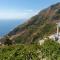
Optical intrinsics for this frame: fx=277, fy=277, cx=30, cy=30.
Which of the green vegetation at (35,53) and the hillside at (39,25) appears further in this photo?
the hillside at (39,25)

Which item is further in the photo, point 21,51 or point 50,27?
point 50,27

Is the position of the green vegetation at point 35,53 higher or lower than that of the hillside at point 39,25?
lower

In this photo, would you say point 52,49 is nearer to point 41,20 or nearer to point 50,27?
point 50,27

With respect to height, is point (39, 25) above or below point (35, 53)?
above

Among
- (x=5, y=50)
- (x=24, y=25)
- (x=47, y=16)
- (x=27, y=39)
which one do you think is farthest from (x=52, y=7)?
(x=5, y=50)

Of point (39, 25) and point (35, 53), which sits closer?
point (35, 53)

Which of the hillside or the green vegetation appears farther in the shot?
the hillside

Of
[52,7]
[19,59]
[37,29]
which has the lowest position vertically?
[19,59]

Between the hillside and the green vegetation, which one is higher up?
the hillside
